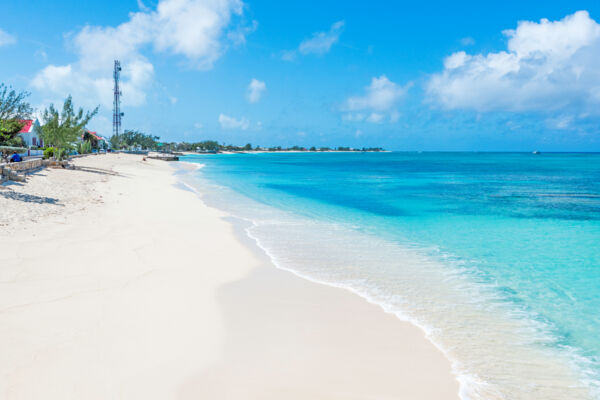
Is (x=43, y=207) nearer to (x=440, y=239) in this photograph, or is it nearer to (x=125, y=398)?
(x=125, y=398)

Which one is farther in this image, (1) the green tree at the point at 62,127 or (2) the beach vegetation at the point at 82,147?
(2) the beach vegetation at the point at 82,147

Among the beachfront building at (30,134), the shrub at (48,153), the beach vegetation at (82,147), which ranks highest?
the beachfront building at (30,134)

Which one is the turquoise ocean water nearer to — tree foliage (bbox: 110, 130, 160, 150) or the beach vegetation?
the beach vegetation

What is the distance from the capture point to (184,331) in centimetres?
614

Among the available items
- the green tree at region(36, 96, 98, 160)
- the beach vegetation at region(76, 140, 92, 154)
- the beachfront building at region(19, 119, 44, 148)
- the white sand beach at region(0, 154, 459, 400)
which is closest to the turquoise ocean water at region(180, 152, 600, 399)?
the white sand beach at region(0, 154, 459, 400)

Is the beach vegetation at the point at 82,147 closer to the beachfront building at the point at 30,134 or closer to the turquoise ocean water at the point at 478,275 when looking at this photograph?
the beachfront building at the point at 30,134

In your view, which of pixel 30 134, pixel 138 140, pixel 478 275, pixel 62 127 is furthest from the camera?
pixel 138 140

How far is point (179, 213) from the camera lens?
17375 mm

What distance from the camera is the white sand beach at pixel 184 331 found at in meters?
4.76

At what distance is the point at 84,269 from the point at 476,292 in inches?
345

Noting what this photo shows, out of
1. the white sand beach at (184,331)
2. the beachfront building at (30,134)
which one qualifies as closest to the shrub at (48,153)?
the beachfront building at (30,134)

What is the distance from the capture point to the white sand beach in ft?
15.6

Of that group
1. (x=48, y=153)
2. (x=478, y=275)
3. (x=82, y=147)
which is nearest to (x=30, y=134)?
(x=82, y=147)

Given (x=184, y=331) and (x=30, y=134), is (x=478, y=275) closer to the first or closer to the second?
Answer: (x=184, y=331)
